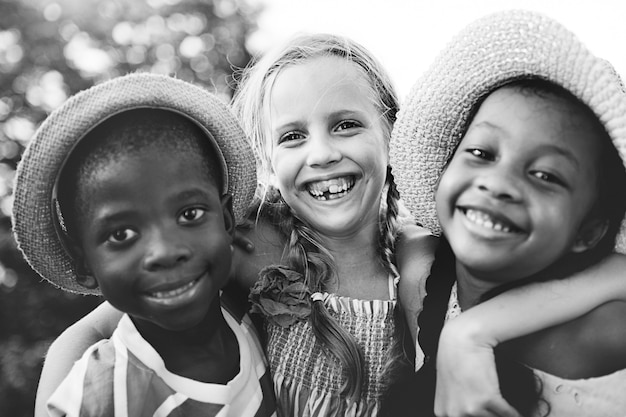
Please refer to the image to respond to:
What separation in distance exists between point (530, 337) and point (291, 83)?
1047 millimetres

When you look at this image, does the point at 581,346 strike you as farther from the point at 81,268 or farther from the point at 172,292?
the point at 81,268

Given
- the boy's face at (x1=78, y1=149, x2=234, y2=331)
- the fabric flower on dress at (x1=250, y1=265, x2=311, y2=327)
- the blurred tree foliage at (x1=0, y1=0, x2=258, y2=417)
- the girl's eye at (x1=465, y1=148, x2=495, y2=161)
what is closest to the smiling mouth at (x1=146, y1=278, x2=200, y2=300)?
the boy's face at (x1=78, y1=149, x2=234, y2=331)

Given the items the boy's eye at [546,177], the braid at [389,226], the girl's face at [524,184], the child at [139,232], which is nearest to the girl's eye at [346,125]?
the braid at [389,226]

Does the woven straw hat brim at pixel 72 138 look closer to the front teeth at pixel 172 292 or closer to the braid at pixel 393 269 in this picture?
the front teeth at pixel 172 292

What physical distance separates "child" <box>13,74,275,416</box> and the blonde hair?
35 cm

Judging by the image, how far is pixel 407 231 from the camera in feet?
6.93

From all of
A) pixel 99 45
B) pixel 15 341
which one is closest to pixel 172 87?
pixel 15 341

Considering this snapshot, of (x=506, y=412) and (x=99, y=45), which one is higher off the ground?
(x=506, y=412)

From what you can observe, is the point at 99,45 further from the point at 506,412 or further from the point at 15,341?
the point at 506,412

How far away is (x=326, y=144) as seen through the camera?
1.87m

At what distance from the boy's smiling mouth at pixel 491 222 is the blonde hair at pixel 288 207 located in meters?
0.60

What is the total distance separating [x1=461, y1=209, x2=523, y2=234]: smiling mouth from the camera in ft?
4.39

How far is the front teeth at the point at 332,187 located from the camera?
6.28ft

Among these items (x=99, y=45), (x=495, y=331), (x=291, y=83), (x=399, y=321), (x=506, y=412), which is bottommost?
(x=99, y=45)
